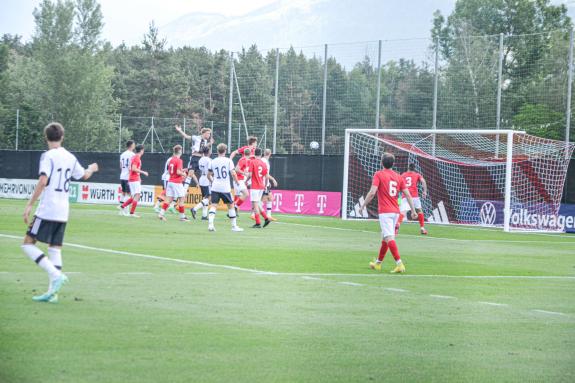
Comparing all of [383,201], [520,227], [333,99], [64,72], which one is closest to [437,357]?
[383,201]

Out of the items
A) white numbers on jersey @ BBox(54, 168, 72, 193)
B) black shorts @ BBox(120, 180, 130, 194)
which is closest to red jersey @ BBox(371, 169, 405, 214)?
white numbers on jersey @ BBox(54, 168, 72, 193)

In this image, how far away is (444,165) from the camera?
3600 centimetres

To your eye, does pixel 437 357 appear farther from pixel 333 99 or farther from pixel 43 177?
pixel 333 99

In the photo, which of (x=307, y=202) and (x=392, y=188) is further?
(x=307, y=202)

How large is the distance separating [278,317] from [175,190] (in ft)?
64.7

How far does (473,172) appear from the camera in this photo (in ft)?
115

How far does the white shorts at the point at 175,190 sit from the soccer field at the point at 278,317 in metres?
9.64

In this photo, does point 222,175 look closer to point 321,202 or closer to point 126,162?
point 126,162

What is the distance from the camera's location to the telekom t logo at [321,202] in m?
38.4

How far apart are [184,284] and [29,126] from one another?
101ft

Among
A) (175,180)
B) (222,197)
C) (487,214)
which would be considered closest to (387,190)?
(222,197)

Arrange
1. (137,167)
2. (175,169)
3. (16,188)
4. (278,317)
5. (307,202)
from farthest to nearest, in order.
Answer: (16,188) < (307,202) < (175,169) < (137,167) < (278,317)

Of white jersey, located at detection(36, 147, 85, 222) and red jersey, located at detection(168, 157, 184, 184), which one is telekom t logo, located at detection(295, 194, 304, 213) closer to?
red jersey, located at detection(168, 157, 184, 184)

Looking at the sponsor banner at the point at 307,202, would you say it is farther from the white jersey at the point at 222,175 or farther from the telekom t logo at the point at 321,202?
the white jersey at the point at 222,175
